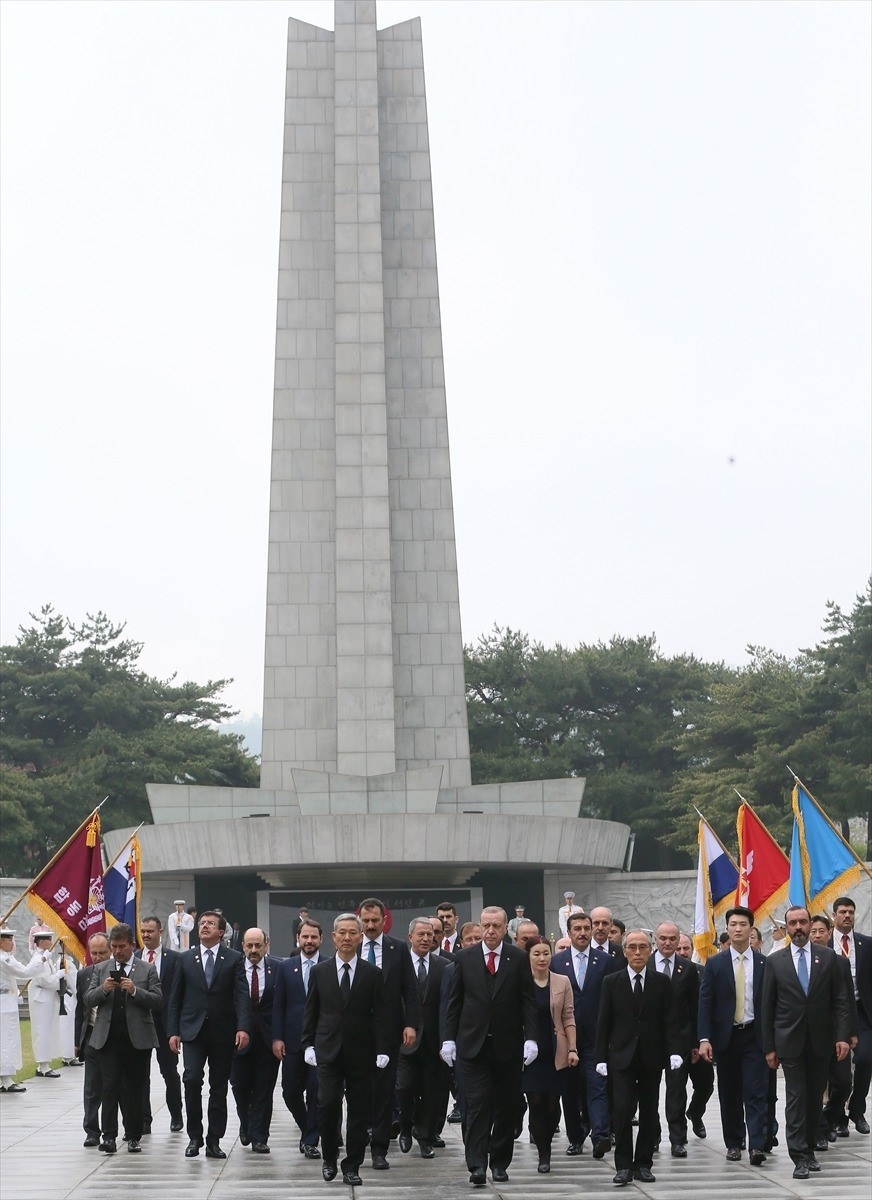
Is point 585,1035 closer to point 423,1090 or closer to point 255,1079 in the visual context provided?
point 423,1090

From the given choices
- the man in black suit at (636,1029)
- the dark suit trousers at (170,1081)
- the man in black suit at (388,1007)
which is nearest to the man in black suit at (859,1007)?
the man in black suit at (636,1029)

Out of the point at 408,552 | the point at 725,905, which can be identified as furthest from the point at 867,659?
the point at 725,905

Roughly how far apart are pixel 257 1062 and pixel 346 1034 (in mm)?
1589

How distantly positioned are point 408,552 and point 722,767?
51.8ft

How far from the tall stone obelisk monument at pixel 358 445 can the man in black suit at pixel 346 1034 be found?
19125 mm

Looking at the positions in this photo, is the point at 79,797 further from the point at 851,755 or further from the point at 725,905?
the point at 725,905

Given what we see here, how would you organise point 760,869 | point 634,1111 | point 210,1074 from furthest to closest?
point 760,869 → point 210,1074 → point 634,1111

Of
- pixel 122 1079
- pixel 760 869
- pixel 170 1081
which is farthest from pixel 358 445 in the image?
pixel 122 1079

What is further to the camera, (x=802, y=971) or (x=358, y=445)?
(x=358, y=445)

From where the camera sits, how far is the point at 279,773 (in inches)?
1190

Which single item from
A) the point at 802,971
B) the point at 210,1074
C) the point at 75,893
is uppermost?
the point at 75,893

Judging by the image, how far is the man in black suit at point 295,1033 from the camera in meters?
10.7

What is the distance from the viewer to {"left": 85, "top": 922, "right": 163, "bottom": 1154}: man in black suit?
10.7 meters

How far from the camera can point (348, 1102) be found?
31.6 feet
